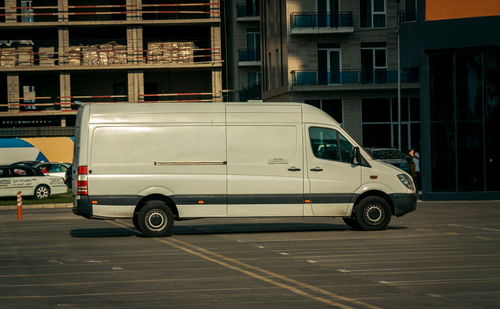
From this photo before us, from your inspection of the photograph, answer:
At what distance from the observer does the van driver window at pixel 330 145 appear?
18750 millimetres

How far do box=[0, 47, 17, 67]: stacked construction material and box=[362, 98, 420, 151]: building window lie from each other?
25843 mm

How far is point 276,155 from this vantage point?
1850 centimetres

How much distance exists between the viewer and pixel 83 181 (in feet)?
58.4

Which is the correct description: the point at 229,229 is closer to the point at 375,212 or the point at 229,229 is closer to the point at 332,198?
the point at 332,198

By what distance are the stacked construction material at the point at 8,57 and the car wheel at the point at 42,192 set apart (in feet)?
91.8

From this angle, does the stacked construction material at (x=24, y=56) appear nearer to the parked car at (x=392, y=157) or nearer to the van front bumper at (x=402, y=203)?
the parked car at (x=392, y=157)

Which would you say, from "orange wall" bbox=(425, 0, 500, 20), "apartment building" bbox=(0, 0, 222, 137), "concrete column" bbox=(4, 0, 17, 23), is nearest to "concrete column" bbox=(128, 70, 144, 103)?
"apartment building" bbox=(0, 0, 222, 137)

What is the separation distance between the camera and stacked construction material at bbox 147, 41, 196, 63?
2522 inches

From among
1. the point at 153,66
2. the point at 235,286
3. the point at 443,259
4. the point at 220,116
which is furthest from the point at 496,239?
the point at 153,66

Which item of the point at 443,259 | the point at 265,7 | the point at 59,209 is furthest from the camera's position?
the point at 265,7

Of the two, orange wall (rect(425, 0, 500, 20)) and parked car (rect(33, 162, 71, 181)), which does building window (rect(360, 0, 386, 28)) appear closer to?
parked car (rect(33, 162, 71, 181))

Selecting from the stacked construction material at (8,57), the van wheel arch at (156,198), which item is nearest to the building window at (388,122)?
the stacked construction material at (8,57)

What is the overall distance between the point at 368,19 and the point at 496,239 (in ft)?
123

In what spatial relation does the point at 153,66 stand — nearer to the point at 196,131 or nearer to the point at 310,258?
the point at 196,131
